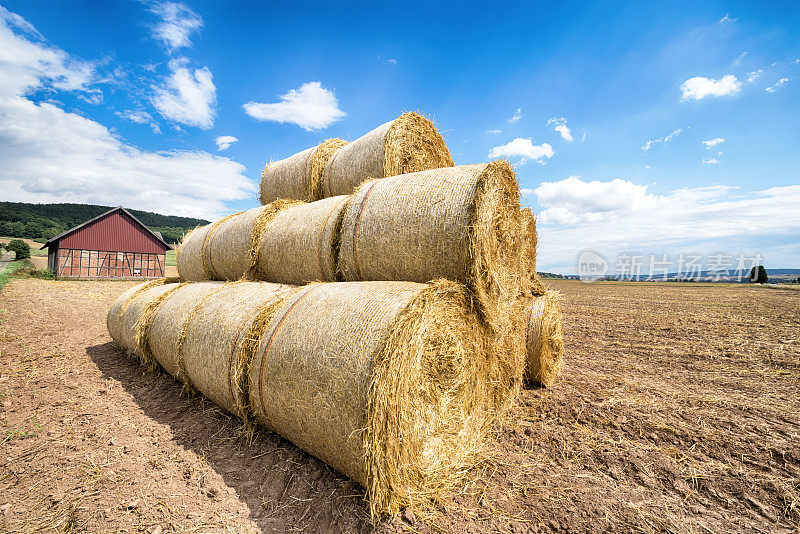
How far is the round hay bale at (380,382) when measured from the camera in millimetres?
2467

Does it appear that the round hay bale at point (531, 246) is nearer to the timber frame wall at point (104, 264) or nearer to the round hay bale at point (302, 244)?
the round hay bale at point (302, 244)

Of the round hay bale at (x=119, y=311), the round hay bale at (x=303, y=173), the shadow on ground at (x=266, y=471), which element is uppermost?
the round hay bale at (x=303, y=173)

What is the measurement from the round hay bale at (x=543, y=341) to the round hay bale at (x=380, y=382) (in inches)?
60.4

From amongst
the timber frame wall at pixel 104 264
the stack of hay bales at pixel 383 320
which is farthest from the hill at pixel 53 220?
the stack of hay bales at pixel 383 320

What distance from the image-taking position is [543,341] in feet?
15.8

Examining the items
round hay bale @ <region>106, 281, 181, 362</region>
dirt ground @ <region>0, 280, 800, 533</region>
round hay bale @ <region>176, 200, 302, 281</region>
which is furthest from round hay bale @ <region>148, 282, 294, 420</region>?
round hay bale @ <region>106, 281, 181, 362</region>

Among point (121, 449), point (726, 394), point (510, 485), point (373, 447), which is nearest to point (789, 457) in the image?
point (726, 394)

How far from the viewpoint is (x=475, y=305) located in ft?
11.4

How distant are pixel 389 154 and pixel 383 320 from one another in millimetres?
2711

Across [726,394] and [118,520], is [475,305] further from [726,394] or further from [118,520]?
[726,394]

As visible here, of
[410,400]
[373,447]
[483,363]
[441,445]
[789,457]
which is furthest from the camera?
[483,363]

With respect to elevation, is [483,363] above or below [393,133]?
below

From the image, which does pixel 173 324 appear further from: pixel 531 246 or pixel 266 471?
pixel 531 246

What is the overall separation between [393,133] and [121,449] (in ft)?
14.7
